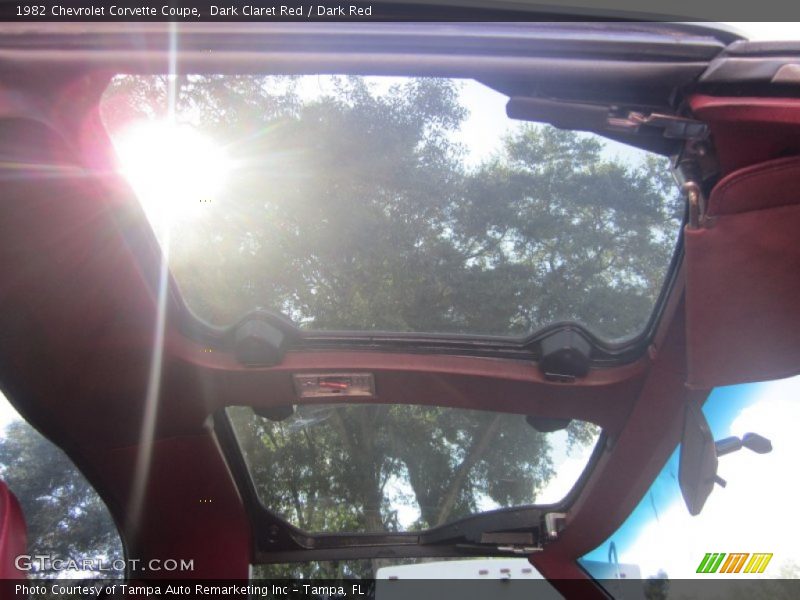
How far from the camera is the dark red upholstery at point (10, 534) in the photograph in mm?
2045

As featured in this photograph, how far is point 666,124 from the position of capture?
1.64 m

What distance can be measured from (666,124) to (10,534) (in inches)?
94.1

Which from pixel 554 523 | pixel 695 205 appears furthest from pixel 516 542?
pixel 695 205

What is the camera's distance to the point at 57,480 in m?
2.96

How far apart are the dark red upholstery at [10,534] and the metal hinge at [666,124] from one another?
227cm

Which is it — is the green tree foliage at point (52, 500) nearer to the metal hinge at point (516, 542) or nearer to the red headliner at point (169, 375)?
the red headliner at point (169, 375)

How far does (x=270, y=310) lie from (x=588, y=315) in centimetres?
125

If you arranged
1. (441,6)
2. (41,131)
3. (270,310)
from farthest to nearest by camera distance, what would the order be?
(270,310), (41,131), (441,6)

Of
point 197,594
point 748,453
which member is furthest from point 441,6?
point 197,594

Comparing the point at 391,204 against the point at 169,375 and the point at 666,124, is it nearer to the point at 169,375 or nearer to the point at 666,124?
the point at 666,124

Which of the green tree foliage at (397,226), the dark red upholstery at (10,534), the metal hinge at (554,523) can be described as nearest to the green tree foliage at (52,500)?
the green tree foliage at (397,226)

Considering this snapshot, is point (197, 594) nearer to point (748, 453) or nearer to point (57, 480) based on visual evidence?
point (57, 480)

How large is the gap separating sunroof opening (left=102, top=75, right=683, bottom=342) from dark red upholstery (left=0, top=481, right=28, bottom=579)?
3.00 ft

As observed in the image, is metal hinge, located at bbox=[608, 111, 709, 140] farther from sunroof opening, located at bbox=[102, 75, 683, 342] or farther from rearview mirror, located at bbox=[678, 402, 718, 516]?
rearview mirror, located at bbox=[678, 402, 718, 516]
